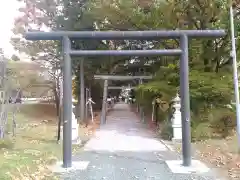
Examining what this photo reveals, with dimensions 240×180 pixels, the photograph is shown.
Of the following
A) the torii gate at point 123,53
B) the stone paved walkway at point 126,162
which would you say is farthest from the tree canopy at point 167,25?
the torii gate at point 123,53

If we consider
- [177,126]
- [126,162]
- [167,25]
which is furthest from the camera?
[167,25]

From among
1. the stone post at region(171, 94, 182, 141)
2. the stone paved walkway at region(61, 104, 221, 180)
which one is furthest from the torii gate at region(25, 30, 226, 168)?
the stone post at region(171, 94, 182, 141)

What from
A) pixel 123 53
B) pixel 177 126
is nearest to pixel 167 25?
pixel 177 126

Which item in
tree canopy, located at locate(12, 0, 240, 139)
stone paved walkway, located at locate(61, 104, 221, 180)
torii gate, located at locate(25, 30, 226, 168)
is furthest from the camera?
tree canopy, located at locate(12, 0, 240, 139)

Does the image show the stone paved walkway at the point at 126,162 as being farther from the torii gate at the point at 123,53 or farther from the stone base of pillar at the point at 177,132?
the torii gate at the point at 123,53

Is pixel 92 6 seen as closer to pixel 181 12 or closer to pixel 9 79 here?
pixel 181 12

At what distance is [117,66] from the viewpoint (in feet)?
82.9

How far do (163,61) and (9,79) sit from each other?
10.2 m

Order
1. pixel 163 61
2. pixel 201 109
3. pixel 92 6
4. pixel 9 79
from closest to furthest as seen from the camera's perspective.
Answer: pixel 9 79, pixel 201 109, pixel 92 6, pixel 163 61

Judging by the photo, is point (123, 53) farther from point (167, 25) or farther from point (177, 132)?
point (167, 25)

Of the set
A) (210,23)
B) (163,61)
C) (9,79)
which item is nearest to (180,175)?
(9,79)

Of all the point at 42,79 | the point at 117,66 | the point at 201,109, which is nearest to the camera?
the point at 201,109

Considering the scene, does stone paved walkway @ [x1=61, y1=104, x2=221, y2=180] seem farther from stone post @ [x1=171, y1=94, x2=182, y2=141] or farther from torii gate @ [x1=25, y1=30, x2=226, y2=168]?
torii gate @ [x1=25, y1=30, x2=226, y2=168]

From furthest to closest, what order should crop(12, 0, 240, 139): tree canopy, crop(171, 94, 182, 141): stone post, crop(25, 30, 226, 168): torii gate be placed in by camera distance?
crop(12, 0, 240, 139): tree canopy, crop(171, 94, 182, 141): stone post, crop(25, 30, 226, 168): torii gate
